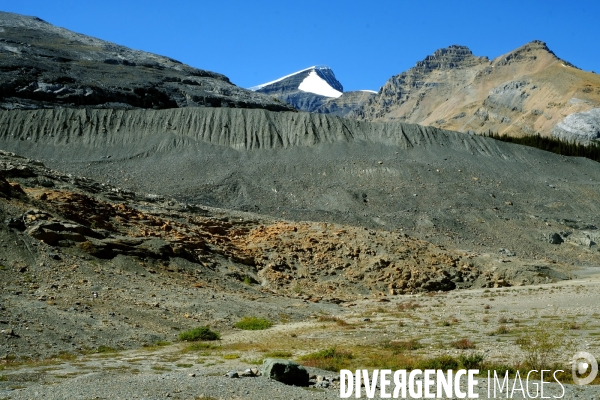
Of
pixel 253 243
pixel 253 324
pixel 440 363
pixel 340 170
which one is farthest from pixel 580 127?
pixel 440 363

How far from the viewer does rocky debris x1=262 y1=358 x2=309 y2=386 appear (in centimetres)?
1423

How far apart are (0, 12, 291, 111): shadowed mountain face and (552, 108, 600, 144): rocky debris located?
2626 inches

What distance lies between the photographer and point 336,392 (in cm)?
1384

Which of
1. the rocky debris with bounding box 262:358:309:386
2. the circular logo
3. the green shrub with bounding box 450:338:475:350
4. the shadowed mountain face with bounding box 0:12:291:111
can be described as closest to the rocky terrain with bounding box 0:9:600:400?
the green shrub with bounding box 450:338:475:350

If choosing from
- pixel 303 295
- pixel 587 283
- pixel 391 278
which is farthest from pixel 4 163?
pixel 587 283

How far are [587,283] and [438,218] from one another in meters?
22.2

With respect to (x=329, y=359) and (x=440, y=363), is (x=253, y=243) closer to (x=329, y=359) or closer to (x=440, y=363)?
(x=329, y=359)

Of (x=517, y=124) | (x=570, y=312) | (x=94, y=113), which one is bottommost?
(x=570, y=312)

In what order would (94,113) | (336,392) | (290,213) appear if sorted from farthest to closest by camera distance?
Result: (94,113), (290,213), (336,392)

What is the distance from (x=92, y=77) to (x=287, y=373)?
285ft

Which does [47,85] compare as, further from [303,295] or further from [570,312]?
[570,312]

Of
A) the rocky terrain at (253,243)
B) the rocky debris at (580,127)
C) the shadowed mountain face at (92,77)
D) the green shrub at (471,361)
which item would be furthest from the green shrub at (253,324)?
the rocky debris at (580,127)

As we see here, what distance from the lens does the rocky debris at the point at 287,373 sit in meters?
14.2

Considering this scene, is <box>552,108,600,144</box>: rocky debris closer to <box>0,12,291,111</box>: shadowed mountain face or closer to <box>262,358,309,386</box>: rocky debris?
<box>0,12,291,111</box>: shadowed mountain face
